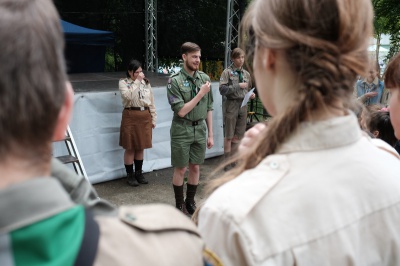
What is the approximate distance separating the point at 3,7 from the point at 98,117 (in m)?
4.71

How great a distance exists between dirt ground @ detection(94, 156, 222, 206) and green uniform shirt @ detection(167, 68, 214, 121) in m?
0.94

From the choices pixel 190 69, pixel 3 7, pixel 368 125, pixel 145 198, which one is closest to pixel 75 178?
pixel 3 7

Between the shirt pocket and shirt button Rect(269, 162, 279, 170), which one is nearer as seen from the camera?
shirt button Rect(269, 162, 279, 170)

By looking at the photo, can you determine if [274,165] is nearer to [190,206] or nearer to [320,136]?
[320,136]

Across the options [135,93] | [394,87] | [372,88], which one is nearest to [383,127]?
[394,87]

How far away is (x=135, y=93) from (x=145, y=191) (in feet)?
3.99

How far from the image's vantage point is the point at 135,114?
513 centimetres

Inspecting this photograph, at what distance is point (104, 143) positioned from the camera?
5320 mm

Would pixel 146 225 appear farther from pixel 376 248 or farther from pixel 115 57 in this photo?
pixel 115 57

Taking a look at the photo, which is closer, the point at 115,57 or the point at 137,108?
the point at 137,108

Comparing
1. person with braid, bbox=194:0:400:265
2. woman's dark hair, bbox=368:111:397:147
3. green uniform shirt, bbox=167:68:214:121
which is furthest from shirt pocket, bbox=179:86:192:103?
person with braid, bbox=194:0:400:265

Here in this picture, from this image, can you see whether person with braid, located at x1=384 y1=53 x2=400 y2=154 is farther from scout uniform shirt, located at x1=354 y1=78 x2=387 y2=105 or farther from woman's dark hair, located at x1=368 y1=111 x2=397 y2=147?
scout uniform shirt, located at x1=354 y1=78 x2=387 y2=105

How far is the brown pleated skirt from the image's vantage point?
→ 5141 mm

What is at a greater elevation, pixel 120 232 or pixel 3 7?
pixel 3 7
